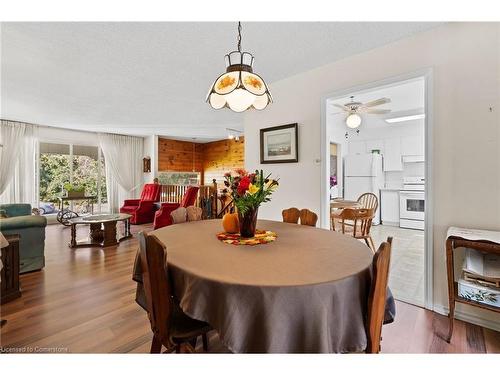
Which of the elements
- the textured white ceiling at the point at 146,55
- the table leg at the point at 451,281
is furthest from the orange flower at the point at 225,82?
the table leg at the point at 451,281

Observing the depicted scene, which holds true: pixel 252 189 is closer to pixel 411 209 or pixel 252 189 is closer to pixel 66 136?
pixel 411 209

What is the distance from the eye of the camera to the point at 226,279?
983 mm

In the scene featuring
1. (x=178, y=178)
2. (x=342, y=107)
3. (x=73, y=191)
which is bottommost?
(x=73, y=191)

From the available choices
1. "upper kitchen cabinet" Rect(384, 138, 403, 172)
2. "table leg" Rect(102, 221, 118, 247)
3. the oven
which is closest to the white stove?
the oven

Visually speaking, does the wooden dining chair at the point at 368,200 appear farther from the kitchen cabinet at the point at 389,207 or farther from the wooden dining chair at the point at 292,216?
the wooden dining chair at the point at 292,216

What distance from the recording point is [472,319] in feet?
6.23

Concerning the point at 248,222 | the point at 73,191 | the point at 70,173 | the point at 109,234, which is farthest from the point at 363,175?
the point at 70,173

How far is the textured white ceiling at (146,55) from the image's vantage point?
2.07 metres

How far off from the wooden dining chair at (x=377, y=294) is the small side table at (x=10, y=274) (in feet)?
9.73

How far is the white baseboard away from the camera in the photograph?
1811 mm

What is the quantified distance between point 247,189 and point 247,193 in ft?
0.10

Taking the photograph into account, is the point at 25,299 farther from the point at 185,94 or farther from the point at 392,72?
the point at 392,72
